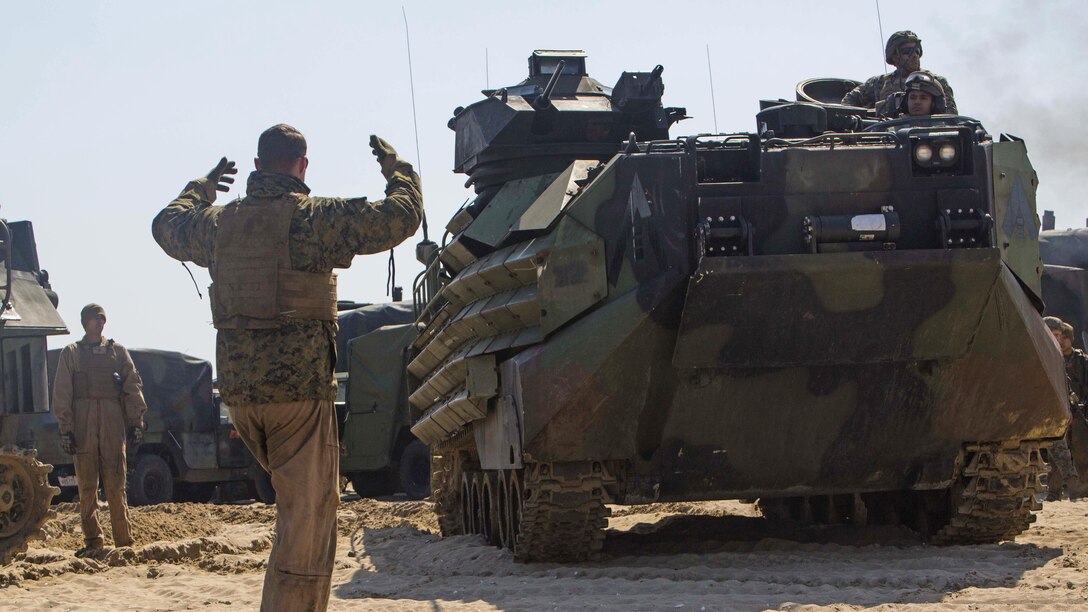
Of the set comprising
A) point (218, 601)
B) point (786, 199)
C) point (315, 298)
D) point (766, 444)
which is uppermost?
point (786, 199)

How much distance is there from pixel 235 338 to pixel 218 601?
2657 millimetres

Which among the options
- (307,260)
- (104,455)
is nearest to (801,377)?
(307,260)

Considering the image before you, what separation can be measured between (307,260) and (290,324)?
0.24 metres

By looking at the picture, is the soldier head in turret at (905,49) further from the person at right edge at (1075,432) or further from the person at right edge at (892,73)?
the person at right edge at (1075,432)

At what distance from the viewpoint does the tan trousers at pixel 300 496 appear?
5.87m

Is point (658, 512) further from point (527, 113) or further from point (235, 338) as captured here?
point (235, 338)

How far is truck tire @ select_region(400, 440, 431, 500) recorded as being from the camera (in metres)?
18.9

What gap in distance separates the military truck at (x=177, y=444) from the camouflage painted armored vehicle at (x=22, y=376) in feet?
25.6

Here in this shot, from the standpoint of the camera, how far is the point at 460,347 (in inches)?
406

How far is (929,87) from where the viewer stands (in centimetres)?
970

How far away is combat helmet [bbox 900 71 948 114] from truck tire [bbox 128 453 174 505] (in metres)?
12.9

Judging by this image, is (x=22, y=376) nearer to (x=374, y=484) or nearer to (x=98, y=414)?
(x=98, y=414)

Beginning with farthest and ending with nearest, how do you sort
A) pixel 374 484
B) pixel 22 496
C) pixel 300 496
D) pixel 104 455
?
pixel 374 484, pixel 104 455, pixel 22 496, pixel 300 496

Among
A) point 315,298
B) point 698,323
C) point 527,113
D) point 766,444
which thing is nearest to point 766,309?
point 698,323
